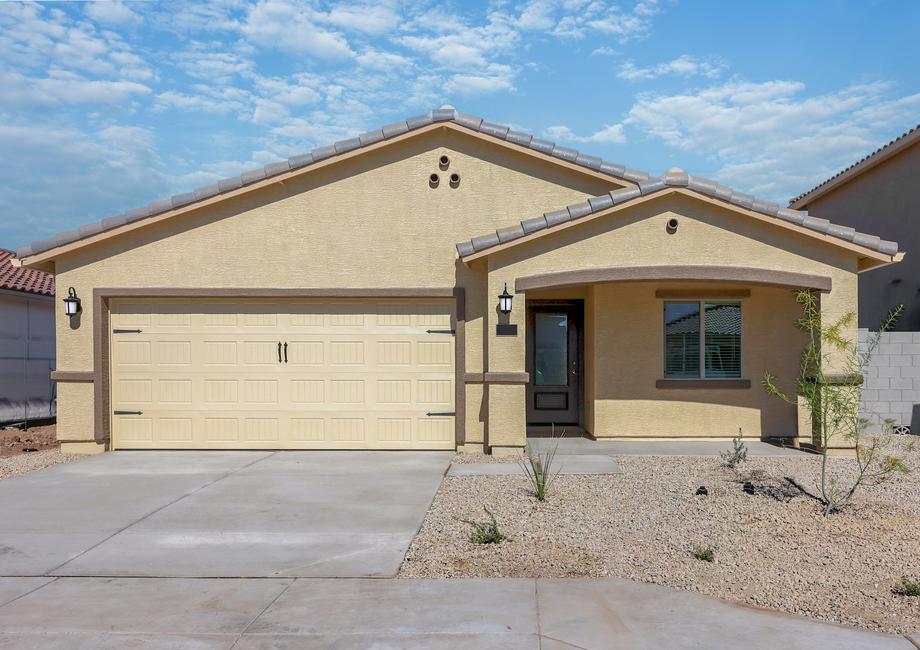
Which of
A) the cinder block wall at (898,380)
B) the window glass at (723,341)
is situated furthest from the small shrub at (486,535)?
the cinder block wall at (898,380)

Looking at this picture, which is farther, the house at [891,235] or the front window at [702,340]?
the house at [891,235]

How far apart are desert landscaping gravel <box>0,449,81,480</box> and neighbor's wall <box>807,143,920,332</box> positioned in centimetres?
1730

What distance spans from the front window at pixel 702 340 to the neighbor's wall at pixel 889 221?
711cm

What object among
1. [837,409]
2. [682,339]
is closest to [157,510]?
[837,409]

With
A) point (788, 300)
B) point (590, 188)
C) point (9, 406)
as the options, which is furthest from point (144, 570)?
point (9, 406)

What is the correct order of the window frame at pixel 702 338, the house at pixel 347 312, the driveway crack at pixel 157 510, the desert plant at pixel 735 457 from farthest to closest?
1. the window frame at pixel 702 338
2. the house at pixel 347 312
3. the desert plant at pixel 735 457
4. the driveway crack at pixel 157 510

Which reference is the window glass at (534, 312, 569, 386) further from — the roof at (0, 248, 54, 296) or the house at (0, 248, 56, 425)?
the house at (0, 248, 56, 425)

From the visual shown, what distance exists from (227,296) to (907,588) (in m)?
9.98

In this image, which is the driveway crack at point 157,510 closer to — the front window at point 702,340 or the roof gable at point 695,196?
the roof gable at point 695,196

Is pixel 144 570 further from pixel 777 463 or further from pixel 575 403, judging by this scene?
pixel 575 403

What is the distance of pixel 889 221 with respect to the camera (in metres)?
17.9

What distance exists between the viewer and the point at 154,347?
486 inches

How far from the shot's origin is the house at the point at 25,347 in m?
17.1

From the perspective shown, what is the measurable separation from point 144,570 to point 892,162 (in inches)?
718
